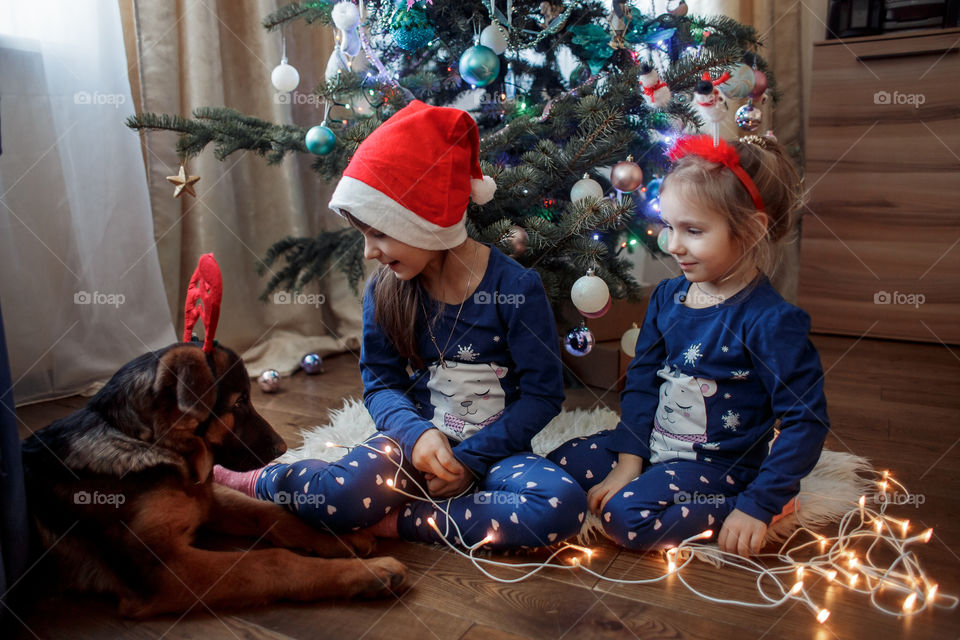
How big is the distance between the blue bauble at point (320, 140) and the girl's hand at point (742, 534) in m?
1.24

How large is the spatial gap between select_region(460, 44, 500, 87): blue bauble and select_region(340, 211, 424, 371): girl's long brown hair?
1.77 ft

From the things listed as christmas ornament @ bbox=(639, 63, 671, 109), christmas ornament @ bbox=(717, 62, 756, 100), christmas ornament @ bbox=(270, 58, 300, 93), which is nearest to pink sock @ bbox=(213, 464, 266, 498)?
christmas ornament @ bbox=(270, 58, 300, 93)

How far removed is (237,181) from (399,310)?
1472mm

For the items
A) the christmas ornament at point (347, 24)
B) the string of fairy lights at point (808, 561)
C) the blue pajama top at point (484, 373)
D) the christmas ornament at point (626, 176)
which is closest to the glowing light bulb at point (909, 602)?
the string of fairy lights at point (808, 561)

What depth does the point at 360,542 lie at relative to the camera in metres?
1.33

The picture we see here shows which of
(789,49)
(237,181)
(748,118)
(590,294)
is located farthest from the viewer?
(789,49)

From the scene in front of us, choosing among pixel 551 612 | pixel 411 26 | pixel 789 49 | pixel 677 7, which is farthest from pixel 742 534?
pixel 789 49

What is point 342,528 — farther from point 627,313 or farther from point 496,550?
point 627,313

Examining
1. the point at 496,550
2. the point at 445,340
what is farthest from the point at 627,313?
the point at 496,550

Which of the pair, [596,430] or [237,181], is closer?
[596,430]

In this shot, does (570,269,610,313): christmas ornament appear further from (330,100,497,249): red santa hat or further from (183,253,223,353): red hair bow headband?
(183,253,223,353): red hair bow headband

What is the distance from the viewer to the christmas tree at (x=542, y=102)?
67.7 inches

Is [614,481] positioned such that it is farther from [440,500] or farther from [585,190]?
[585,190]

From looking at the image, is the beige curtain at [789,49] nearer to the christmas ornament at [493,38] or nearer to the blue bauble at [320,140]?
the christmas ornament at [493,38]
